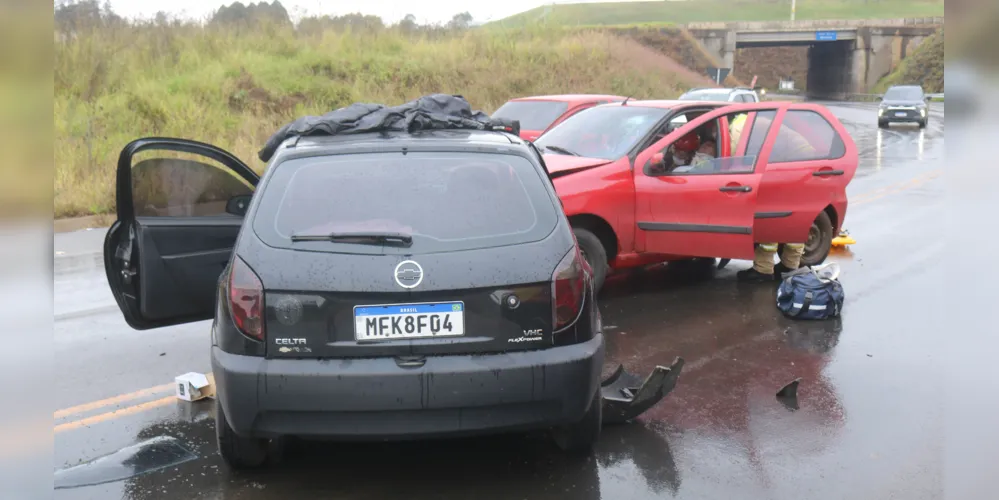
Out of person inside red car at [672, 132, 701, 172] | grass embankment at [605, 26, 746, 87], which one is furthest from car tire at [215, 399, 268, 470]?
grass embankment at [605, 26, 746, 87]

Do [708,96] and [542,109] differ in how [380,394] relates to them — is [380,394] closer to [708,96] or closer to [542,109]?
[542,109]

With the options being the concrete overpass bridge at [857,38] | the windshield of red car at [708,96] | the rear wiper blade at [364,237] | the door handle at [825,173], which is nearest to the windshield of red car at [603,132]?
the door handle at [825,173]

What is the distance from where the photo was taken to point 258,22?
2775cm

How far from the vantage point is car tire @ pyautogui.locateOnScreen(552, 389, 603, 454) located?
12.9 feet

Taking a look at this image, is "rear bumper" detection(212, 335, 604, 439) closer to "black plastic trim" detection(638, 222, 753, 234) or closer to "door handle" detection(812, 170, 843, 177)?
"black plastic trim" detection(638, 222, 753, 234)

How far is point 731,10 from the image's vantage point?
336 feet

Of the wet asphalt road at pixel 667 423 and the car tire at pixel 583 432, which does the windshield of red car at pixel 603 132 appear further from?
the car tire at pixel 583 432

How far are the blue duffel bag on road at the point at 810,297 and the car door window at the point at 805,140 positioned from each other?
129cm

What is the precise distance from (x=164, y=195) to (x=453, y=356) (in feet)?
8.38

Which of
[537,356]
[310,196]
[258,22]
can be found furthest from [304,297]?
[258,22]

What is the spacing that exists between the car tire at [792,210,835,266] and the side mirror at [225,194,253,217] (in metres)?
5.60

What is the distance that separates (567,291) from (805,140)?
204 inches

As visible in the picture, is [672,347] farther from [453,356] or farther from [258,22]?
[258,22]

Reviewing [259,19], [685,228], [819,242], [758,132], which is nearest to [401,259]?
[685,228]
